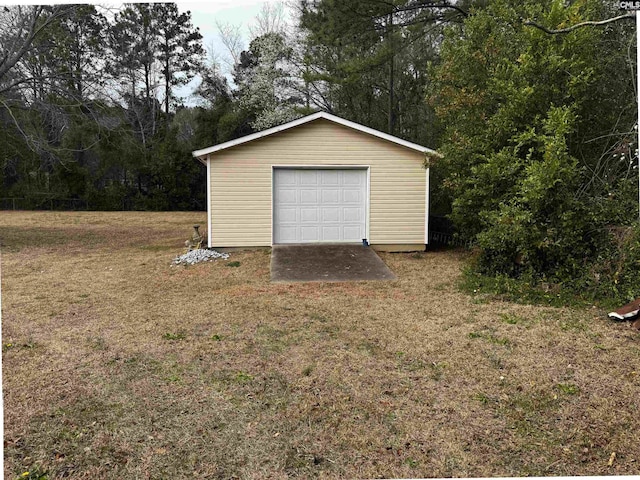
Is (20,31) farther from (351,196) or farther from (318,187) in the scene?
(351,196)

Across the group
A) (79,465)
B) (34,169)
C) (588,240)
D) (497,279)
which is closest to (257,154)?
(497,279)

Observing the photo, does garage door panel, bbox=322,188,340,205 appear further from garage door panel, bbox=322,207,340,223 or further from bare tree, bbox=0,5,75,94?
bare tree, bbox=0,5,75,94

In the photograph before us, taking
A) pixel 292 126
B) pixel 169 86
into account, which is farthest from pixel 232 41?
pixel 292 126

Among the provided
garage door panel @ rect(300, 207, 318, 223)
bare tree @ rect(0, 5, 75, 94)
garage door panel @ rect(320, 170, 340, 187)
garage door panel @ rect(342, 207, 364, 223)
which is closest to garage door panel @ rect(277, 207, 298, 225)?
garage door panel @ rect(300, 207, 318, 223)

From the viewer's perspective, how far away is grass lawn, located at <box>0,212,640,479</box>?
288 centimetres

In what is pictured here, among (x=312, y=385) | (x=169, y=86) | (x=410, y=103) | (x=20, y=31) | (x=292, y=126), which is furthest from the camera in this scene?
(x=169, y=86)

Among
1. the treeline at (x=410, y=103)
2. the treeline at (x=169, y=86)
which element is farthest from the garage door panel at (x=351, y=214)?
the treeline at (x=169, y=86)

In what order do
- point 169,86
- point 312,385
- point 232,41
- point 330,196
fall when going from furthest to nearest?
point 169,86, point 232,41, point 330,196, point 312,385

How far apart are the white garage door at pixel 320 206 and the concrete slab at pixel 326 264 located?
385mm

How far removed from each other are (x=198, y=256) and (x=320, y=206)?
2.93 metres

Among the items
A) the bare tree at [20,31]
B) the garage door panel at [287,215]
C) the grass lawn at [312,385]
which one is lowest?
the grass lawn at [312,385]

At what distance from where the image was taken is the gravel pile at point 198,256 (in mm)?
9909

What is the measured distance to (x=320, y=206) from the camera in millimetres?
11156

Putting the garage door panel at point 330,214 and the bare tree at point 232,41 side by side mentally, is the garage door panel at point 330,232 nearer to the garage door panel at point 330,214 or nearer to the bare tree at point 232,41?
the garage door panel at point 330,214
